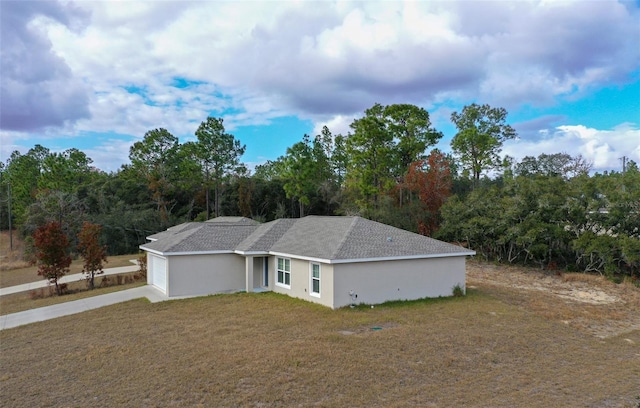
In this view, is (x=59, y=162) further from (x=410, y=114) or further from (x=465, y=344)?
(x=465, y=344)

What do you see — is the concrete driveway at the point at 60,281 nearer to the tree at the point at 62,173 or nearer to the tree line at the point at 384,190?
the tree line at the point at 384,190

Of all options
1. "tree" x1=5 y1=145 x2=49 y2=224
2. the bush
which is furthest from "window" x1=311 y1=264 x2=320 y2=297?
"tree" x1=5 y1=145 x2=49 y2=224

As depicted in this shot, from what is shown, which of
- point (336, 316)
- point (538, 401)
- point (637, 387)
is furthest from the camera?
point (336, 316)

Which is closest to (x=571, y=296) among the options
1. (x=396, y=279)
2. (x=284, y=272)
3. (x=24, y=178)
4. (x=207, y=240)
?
(x=396, y=279)

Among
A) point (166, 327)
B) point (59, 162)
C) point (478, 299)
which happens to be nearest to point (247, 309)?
point (166, 327)

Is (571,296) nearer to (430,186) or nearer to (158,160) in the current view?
(430,186)

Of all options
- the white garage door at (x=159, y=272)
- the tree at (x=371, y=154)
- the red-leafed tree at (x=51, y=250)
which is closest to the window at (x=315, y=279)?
the white garage door at (x=159, y=272)

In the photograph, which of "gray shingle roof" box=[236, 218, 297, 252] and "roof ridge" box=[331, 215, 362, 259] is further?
"gray shingle roof" box=[236, 218, 297, 252]

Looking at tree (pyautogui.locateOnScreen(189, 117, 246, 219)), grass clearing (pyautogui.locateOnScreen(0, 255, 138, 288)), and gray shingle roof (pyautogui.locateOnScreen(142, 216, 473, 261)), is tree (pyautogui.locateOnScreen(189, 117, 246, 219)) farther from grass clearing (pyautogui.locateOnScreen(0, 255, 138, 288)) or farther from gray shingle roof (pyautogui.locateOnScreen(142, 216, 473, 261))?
gray shingle roof (pyautogui.locateOnScreen(142, 216, 473, 261))
